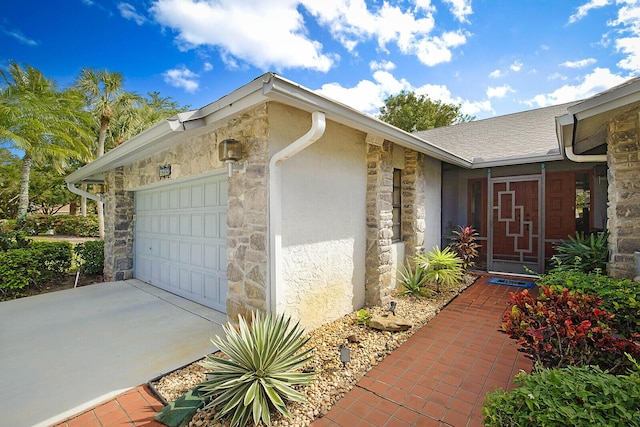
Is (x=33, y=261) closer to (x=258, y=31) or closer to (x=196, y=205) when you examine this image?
(x=196, y=205)

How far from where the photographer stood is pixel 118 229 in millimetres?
7543

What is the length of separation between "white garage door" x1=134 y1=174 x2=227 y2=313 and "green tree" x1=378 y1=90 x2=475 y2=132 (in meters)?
19.9

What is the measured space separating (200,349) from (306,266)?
5.84ft

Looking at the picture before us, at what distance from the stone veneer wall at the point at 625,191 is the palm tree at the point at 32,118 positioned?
50.9 feet

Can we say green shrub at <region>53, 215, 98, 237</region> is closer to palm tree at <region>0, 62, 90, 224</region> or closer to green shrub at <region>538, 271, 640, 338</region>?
palm tree at <region>0, 62, 90, 224</region>

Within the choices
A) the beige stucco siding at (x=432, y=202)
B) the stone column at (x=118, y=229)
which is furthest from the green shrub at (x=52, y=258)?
the beige stucco siding at (x=432, y=202)

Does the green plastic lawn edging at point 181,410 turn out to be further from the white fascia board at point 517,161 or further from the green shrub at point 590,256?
the white fascia board at point 517,161

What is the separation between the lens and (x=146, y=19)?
697 centimetres

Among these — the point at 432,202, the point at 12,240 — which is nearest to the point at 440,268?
the point at 432,202

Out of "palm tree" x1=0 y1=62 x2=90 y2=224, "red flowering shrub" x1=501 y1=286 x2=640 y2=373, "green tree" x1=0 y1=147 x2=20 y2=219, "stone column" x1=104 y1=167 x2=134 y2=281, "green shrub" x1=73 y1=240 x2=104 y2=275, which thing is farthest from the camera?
"green tree" x1=0 y1=147 x2=20 y2=219

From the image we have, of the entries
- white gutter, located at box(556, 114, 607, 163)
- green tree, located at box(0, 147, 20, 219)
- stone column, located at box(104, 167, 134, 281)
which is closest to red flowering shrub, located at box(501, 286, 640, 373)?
white gutter, located at box(556, 114, 607, 163)

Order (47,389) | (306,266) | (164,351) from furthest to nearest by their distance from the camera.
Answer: (306,266)
(164,351)
(47,389)

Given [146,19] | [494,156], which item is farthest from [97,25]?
[494,156]

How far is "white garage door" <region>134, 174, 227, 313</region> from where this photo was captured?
16.8 feet
